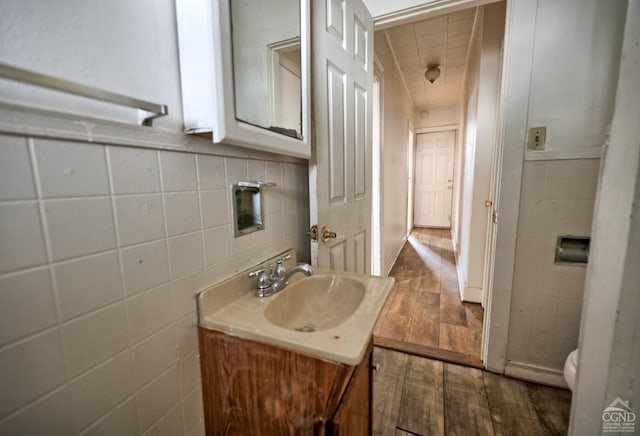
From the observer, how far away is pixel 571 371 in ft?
3.49

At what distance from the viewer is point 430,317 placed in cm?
215

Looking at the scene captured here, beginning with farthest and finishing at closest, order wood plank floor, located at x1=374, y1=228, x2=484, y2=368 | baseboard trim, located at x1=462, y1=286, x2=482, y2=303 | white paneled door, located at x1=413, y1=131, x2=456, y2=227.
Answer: white paneled door, located at x1=413, y1=131, x2=456, y2=227 < baseboard trim, located at x1=462, y1=286, x2=482, y2=303 < wood plank floor, located at x1=374, y1=228, x2=484, y2=368

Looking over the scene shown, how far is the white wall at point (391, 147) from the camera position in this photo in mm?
2660

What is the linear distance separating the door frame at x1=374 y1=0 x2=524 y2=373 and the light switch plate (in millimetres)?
36

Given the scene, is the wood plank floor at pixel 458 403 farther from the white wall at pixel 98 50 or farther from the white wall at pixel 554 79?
the white wall at pixel 98 50

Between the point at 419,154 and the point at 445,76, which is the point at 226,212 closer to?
the point at 445,76

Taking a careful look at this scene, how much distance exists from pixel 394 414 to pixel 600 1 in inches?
86.3

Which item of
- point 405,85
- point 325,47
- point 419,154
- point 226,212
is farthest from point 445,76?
point 226,212

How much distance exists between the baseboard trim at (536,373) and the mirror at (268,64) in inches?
70.7

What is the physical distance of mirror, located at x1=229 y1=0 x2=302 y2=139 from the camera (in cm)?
79

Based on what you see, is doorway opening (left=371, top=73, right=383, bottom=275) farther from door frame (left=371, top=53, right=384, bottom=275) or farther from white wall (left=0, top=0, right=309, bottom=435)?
white wall (left=0, top=0, right=309, bottom=435)

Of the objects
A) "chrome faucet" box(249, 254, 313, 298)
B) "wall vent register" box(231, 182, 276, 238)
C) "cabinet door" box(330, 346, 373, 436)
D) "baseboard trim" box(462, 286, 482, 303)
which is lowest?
"baseboard trim" box(462, 286, 482, 303)

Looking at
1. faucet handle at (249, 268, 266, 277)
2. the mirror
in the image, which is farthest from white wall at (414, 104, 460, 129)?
faucet handle at (249, 268, 266, 277)

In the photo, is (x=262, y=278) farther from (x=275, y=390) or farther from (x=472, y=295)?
(x=472, y=295)
